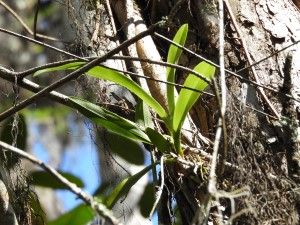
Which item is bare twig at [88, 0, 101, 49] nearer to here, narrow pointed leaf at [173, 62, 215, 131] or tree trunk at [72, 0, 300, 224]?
tree trunk at [72, 0, 300, 224]

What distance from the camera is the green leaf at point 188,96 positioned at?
1.71 m

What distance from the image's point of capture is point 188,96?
5.73 feet

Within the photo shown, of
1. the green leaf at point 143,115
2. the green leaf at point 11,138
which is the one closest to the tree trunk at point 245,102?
the green leaf at point 143,115

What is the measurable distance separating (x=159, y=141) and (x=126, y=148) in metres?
0.34

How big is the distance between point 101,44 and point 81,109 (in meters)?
0.43

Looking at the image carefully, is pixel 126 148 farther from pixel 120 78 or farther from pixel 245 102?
pixel 245 102

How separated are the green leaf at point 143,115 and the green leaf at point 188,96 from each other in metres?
0.08

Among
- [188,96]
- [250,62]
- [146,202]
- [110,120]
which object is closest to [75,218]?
[146,202]

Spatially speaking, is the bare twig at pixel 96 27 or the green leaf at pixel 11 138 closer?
the green leaf at pixel 11 138

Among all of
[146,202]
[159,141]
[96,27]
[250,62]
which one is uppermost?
[96,27]

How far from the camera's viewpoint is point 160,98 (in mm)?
2004

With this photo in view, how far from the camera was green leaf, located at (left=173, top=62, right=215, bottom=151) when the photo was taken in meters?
1.71

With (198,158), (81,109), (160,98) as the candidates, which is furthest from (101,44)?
(198,158)

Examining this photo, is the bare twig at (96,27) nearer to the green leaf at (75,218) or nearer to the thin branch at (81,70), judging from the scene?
the green leaf at (75,218)
